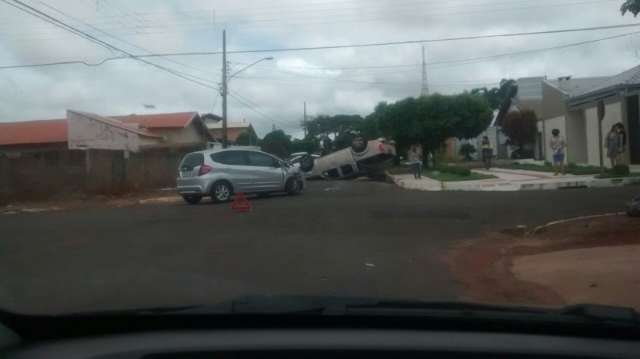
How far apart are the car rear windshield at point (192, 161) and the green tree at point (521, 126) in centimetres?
3882

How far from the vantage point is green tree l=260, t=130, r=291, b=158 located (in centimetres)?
6078

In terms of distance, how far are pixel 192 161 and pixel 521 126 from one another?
40.1 metres

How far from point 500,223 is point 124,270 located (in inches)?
275

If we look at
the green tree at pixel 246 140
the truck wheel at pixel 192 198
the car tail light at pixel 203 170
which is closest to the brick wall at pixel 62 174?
the truck wheel at pixel 192 198

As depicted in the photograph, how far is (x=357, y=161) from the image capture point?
124 feet

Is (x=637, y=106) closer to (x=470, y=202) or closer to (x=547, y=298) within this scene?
(x=470, y=202)

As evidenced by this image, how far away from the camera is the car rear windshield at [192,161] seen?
2213cm

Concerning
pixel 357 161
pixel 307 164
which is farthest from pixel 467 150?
pixel 357 161

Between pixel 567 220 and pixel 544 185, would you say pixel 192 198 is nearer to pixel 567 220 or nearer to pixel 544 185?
pixel 544 185

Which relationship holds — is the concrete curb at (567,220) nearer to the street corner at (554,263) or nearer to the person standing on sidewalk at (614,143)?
the street corner at (554,263)

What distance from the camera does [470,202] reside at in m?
18.0

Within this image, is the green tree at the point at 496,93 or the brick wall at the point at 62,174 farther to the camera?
the green tree at the point at 496,93

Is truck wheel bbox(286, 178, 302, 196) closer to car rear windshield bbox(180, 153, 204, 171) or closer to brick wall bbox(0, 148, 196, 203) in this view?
car rear windshield bbox(180, 153, 204, 171)

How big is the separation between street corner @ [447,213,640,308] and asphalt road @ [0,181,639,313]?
0.39 meters
